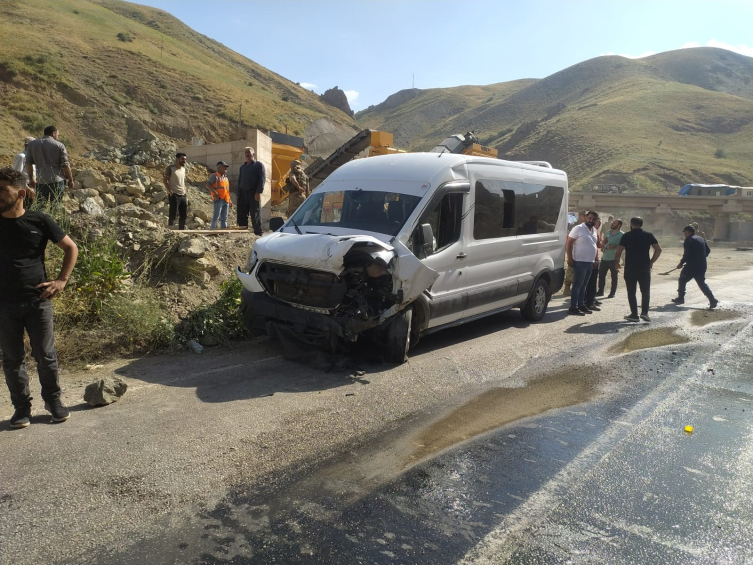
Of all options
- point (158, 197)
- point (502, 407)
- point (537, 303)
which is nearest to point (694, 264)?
point (537, 303)

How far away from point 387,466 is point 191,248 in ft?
17.7

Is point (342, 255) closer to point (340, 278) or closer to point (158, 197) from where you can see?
point (340, 278)

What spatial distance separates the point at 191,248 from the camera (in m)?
8.31

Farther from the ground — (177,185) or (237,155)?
(237,155)

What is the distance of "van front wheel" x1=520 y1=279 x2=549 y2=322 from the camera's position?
936cm

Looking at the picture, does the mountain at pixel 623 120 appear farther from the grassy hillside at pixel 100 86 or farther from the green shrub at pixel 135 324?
the green shrub at pixel 135 324

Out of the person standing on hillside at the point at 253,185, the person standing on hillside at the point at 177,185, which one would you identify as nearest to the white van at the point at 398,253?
the person standing on hillside at the point at 253,185

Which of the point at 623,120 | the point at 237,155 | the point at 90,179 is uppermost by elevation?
the point at 623,120

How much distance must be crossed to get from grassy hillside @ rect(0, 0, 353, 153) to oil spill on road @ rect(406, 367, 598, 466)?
100.0ft

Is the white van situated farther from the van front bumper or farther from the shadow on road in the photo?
the shadow on road

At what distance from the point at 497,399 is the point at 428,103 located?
16878 centimetres

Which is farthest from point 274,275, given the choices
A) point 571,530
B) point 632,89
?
point 632,89

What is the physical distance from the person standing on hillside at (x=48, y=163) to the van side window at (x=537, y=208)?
22.2 feet

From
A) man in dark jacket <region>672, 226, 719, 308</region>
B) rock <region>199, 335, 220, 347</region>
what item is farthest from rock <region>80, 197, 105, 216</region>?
man in dark jacket <region>672, 226, 719, 308</region>
